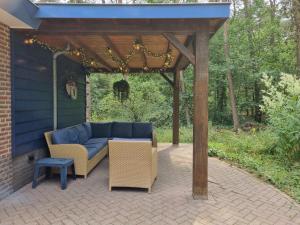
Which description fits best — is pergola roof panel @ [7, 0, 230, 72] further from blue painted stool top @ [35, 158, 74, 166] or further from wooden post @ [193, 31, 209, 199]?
blue painted stool top @ [35, 158, 74, 166]

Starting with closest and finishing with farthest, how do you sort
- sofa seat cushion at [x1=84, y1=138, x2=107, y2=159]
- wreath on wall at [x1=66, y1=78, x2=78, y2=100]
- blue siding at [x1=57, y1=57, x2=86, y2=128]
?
1. sofa seat cushion at [x1=84, y1=138, x2=107, y2=159]
2. blue siding at [x1=57, y1=57, x2=86, y2=128]
3. wreath on wall at [x1=66, y1=78, x2=78, y2=100]

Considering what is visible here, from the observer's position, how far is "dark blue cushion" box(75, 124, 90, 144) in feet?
22.2

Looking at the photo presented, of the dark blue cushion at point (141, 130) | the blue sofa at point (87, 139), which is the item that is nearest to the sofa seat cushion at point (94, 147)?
the blue sofa at point (87, 139)

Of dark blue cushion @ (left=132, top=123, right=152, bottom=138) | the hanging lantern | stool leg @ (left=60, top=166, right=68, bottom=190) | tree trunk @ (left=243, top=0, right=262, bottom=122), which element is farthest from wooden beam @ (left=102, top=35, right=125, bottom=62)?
tree trunk @ (left=243, top=0, right=262, bottom=122)

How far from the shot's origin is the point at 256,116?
52.5 feet

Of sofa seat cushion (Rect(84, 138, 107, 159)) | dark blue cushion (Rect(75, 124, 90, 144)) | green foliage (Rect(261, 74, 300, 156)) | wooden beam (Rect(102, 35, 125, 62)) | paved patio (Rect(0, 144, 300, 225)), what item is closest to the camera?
paved patio (Rect(0, 144, 300, 225))

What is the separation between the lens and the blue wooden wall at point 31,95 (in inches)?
173

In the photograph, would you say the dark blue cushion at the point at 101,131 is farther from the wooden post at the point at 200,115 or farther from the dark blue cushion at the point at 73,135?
the wooden post at the point at 200,115

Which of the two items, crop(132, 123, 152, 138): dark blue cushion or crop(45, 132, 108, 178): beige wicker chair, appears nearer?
crop(45, 132, 108, 178): beige wicker chair

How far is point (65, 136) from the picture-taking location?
226 inches

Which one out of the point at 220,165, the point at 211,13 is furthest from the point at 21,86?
the point at 220,165

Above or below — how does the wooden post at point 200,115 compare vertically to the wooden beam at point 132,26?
below

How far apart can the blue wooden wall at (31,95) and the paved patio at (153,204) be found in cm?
87

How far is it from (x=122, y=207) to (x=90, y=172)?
2078 mm
